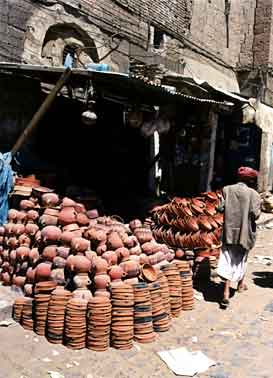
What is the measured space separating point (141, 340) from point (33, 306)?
115 cm

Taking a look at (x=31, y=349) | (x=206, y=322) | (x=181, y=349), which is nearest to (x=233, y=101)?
(x=206, y=322)

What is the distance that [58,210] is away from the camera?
5.71 m

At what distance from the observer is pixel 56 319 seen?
4.21 metres

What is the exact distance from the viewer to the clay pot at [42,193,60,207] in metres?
5.86

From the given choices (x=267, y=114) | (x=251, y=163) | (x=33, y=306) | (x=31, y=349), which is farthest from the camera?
(x=251, y=163)

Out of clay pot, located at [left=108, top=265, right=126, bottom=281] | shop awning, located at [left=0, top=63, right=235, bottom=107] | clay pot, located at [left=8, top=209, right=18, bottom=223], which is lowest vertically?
clay pot, located at [left=108, top=265, right=126, bottom=281]

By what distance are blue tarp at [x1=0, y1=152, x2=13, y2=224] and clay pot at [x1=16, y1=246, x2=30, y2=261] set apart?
1126 millimetres

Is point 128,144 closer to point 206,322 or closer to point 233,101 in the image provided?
point 233,101

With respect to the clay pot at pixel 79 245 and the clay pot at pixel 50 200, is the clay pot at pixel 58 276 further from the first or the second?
the clay pot at pixel 50 200

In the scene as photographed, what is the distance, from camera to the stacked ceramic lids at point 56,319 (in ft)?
13.8

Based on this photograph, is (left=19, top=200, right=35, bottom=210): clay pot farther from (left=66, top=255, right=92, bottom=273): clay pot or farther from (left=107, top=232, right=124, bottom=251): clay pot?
(left=66, top=255, right=92, bottom=273): clay pot

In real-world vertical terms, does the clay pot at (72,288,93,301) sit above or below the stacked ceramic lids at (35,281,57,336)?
above

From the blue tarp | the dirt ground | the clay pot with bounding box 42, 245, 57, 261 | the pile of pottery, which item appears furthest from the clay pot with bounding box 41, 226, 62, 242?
the pile of pottery

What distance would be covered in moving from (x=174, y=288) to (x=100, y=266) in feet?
3.32
